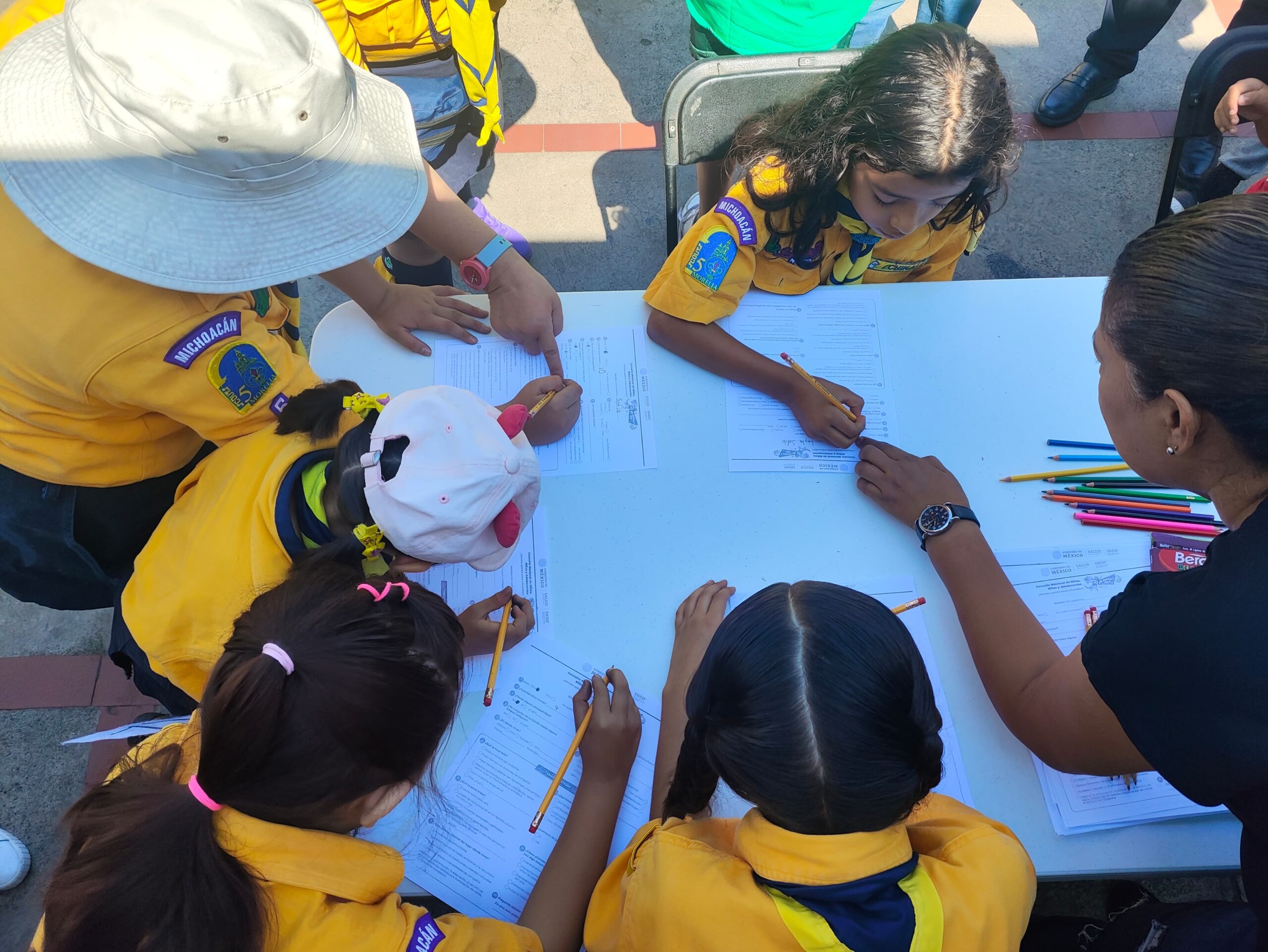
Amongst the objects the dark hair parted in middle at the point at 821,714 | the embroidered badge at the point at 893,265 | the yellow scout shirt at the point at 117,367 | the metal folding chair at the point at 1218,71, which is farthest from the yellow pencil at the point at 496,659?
the metal folding chair at the point at 1218,71

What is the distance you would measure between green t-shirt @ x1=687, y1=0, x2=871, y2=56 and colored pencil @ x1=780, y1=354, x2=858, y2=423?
0.88m

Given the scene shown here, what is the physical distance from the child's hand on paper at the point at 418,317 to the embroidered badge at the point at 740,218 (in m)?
0.50

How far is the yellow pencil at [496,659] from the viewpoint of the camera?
1.13 meters

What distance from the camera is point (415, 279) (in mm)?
2152

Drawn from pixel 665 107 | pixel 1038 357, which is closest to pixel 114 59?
pixel 665 107

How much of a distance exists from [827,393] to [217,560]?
38.8 inches

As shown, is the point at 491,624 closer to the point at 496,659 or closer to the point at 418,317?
the point at 496,659

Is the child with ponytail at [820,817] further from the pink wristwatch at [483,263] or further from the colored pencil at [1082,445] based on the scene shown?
the pink wristwatch at [483,263]

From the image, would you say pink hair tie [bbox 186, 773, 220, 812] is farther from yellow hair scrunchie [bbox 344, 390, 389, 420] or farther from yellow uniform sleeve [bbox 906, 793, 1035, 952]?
yellow uniform sleeve [bbox 906, 793, 1035, 952]

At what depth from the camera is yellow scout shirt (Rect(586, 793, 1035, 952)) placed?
86 centimetres

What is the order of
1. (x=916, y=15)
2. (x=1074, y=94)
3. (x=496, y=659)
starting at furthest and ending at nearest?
(x=916, y=15) < (x=1074, y=94) < (x=496, y=659)

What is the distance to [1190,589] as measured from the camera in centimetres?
90

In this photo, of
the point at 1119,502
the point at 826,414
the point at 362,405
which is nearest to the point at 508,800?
the point at 362,405

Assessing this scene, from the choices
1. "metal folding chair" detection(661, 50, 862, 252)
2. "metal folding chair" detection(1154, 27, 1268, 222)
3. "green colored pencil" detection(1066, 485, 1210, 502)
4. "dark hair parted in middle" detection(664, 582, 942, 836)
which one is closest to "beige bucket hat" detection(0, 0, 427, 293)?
"dark hair parted in middle" detection(664, 582, 942, 836)
